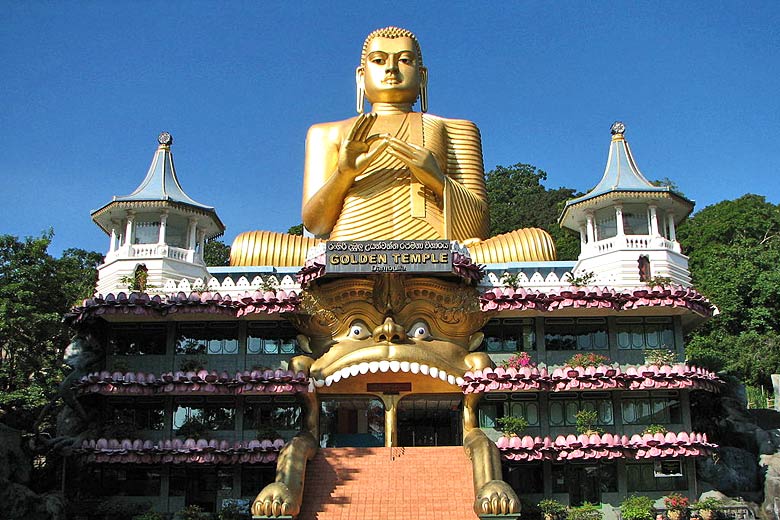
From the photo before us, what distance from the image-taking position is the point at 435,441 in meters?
23.8

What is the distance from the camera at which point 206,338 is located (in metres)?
24.2

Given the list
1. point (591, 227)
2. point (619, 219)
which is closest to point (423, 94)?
point (591, 227)

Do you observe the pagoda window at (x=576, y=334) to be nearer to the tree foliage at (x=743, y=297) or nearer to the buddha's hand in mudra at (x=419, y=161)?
the buddha's hand in mudra at (x=419, y=161)

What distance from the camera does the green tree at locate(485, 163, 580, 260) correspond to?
54.5 metres

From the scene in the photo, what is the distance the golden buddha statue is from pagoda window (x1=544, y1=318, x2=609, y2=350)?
2.40 meters

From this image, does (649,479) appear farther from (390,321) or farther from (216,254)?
(216,254)

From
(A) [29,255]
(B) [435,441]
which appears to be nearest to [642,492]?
(B) [435,441]

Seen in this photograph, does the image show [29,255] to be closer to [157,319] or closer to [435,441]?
[157,319]

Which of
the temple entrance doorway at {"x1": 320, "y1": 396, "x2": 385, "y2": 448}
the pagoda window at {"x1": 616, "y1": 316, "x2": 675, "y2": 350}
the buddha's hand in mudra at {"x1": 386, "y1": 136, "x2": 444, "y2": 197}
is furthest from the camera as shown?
the buddha's hand in mudra at {"x1": 386, "y1": 136, "x2": 444, "y2": 197}

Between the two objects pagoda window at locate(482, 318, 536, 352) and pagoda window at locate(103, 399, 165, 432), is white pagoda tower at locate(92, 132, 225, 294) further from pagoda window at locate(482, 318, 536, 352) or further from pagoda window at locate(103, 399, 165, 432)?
pagoda window at locate(482, 318, 536, 352)

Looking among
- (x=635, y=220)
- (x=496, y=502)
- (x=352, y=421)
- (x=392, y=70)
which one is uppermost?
(x=392, y=70)

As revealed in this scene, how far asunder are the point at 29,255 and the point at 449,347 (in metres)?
12.9

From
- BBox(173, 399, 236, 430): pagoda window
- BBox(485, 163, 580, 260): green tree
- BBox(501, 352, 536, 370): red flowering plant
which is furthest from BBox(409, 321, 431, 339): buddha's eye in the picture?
Answer: BBox(485, 163, 580, 260): green tree

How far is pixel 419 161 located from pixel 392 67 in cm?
482
